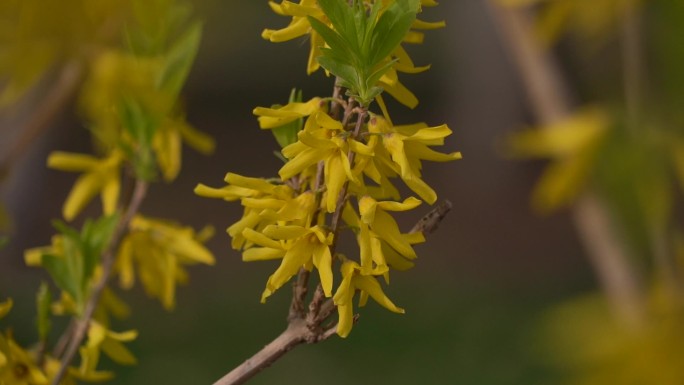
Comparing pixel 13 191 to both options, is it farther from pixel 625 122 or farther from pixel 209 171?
pixel 209 171

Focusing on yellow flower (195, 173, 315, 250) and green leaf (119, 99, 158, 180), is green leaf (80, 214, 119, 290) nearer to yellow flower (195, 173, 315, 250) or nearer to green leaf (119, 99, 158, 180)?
green leaf (119, 99, 158, 180)

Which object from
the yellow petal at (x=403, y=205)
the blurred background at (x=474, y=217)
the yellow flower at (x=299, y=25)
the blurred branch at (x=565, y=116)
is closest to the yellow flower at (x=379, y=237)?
the yellow petal at (x=403, y=205)

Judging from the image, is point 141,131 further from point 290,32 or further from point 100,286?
point 290,32

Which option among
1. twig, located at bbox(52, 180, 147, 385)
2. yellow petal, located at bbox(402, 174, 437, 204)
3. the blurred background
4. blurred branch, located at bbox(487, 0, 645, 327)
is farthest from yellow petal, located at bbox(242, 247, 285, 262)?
blurred branch, located at bbox(487, 0, 645, 327)

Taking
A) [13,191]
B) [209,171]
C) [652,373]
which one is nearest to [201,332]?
[13,191]

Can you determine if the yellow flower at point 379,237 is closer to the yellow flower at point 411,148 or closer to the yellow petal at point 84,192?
the yellow flower at point 411,148

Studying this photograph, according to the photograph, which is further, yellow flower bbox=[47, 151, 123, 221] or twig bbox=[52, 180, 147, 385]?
yellow flower bbox=[47, 151, 123, 221]
